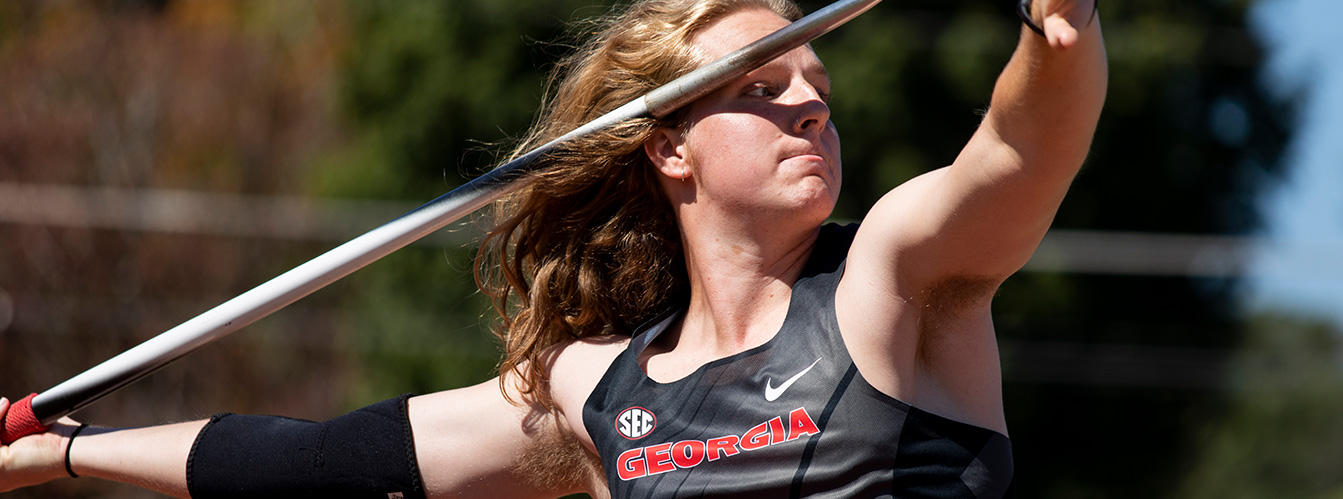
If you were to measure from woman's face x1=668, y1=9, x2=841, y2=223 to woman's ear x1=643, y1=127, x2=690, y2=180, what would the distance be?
14 millimetres

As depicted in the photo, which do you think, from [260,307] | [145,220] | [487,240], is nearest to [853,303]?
[487,240]

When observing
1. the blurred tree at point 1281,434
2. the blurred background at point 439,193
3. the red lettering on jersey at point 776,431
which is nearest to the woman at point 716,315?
the red lettering on jersey at point 776,431

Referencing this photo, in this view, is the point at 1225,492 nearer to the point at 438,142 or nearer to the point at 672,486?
the point at 438,142

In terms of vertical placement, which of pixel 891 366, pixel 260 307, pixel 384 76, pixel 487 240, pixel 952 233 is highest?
pixel 384 76

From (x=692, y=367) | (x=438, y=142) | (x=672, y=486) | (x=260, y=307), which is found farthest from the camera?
(x=438, y=142)

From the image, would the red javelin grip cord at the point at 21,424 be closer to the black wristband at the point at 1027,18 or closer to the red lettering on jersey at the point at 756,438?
the red lettering on jersey at the point at 756,438

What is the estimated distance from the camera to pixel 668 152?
9.70 feet

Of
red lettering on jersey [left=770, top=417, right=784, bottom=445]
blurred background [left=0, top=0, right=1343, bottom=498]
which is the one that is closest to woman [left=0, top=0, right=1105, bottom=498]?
red lettering on jersey [left=770, top=417, right=784, bottom=445]

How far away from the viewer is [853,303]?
2.39 meters

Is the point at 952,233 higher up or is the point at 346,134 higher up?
the point at 346,134

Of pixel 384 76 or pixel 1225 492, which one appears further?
pixel 1225 492

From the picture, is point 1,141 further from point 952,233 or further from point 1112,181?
point 952,233

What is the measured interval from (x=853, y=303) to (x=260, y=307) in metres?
1.60

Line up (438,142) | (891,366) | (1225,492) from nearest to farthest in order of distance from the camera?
(891,366) < (438,142) < (1225,492)
